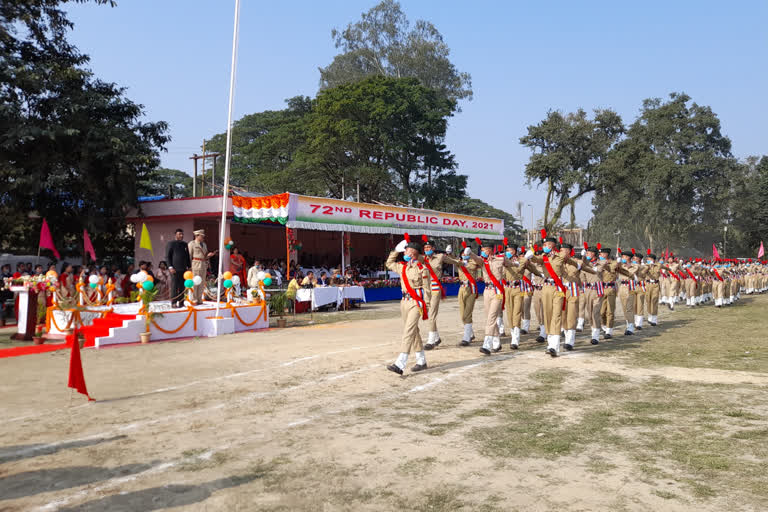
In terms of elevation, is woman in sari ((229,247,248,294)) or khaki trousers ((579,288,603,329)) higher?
woman in sari ((229,247,248,294))

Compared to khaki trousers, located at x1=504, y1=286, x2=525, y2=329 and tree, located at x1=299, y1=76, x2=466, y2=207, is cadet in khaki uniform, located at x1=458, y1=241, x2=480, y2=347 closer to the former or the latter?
khaki trousers, located at x1=504, y1=286, x2=525, y2=329

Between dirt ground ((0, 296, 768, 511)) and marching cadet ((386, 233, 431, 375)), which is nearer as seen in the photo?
dirt ground ((0, 296, 768, 511))

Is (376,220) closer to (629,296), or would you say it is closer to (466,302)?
(629,296)

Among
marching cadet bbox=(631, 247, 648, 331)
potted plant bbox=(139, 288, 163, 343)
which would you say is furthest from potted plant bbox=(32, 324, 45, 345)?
marching cadet bbox=(631, 247, 648, 331)

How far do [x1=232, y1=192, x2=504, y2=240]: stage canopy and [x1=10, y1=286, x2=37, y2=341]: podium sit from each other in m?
8.21

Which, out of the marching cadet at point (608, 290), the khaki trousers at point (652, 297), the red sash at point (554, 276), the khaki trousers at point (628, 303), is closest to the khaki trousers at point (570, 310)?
the red sash at point (554, 276)

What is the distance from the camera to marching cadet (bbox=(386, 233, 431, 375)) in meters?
8.00

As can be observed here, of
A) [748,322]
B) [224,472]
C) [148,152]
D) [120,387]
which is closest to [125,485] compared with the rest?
[224,472]

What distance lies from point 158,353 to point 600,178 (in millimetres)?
40829

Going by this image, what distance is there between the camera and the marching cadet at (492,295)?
9766 mm

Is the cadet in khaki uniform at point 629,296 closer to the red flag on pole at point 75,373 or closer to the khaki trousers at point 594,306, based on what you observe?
the khaki trousers at point 594,306

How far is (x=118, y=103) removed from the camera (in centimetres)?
2022

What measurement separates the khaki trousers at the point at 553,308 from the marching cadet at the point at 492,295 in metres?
0.77

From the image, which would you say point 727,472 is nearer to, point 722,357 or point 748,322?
point 722,357
